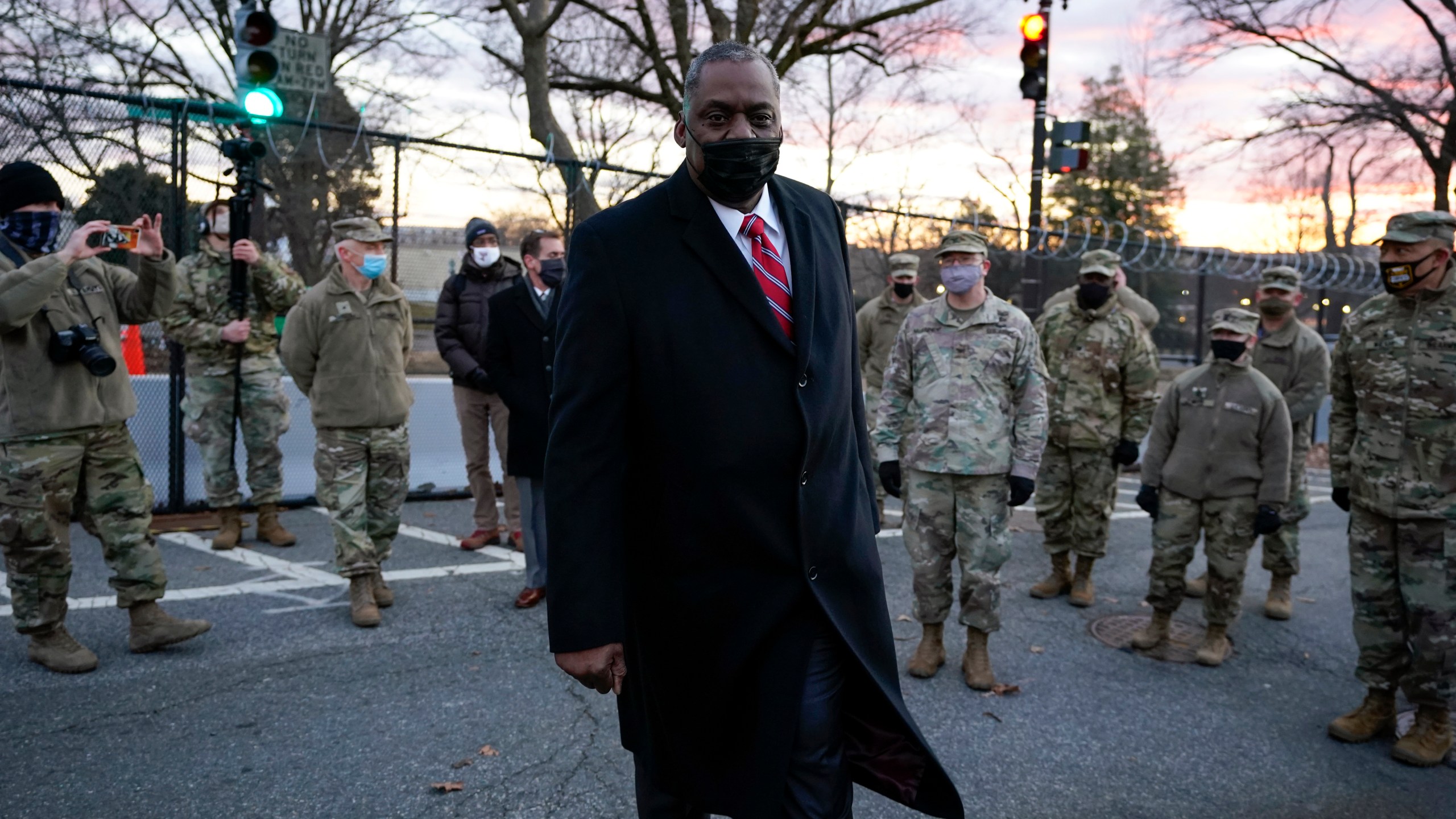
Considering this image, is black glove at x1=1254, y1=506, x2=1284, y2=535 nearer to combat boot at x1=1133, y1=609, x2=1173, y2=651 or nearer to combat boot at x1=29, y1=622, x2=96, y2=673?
combat boot at x1=1133, y1=609, x2=1173, y2=651

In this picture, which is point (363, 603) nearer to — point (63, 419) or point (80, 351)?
point (63, 419)

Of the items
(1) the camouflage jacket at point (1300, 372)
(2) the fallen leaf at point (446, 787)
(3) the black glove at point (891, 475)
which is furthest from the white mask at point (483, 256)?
(1) the camouflage jacket at point (1300, 372)

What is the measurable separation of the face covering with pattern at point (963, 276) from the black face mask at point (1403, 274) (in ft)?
5.63

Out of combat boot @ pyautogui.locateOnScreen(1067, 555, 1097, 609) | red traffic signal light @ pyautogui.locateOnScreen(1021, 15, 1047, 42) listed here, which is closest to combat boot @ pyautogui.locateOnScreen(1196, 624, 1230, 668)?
combat boot @ pyautogui.locateOnScreen(1067, 555, 1097, 609)

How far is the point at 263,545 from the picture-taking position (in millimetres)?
7324

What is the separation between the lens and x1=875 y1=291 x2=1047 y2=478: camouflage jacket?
5.04m

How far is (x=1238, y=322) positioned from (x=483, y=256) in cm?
475

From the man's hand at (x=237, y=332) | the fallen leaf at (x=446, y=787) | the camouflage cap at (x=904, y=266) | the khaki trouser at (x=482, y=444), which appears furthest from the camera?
the camouflage cap at (x=904, y=266)

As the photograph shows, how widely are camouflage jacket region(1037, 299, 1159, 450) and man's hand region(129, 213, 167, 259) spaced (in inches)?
202

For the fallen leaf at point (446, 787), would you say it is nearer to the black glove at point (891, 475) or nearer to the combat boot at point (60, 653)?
the combat boot at point (60, 653)

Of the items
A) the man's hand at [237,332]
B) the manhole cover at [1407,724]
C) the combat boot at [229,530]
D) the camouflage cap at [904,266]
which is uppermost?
the camouflage cap at [904,266]

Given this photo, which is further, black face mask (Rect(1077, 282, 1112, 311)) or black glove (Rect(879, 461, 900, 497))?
black face mask (Rect(1077, 282, 1112, 311))

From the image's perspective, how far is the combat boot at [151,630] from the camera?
503 cm

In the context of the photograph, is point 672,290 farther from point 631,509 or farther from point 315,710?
point 315,710
